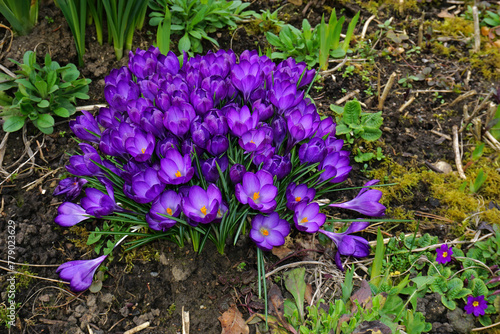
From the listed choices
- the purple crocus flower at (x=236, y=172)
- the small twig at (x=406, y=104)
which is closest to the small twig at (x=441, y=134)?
A: the small twig at (x=406, y=104)

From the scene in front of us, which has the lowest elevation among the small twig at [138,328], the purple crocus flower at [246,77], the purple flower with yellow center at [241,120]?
the small twig at [138,328]

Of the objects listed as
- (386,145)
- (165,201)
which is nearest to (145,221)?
(165,201)

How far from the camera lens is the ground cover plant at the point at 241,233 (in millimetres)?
1566

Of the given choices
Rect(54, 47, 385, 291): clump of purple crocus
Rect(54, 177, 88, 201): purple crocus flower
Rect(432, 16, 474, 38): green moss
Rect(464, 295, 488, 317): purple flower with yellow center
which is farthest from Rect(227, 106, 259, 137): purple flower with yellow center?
Rect(432, 16, 474, 38): green moss

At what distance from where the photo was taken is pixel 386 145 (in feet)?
7.56

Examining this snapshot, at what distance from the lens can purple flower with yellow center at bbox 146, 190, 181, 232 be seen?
1483mm

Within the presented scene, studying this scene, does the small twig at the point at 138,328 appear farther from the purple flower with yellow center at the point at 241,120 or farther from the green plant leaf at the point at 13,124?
the green plant leaf at the point at 13,124

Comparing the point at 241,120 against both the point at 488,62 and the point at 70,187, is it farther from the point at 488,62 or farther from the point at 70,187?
the point at 488,62

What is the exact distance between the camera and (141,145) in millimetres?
1604

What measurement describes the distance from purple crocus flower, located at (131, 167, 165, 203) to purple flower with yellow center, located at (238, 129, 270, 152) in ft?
1.17

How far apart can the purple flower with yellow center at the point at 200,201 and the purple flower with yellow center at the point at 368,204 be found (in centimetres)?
59

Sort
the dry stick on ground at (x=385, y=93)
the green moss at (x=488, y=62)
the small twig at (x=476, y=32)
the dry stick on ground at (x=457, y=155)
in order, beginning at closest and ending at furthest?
the dry stick on ground at (x=457, y=155), the dry stick on ground at (x=385, y=93), the green moss at (x=488, y=62), the small twig at (x=476, y=32)

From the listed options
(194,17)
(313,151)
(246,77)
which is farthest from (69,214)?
(194,17)

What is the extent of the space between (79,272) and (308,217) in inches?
37.3
